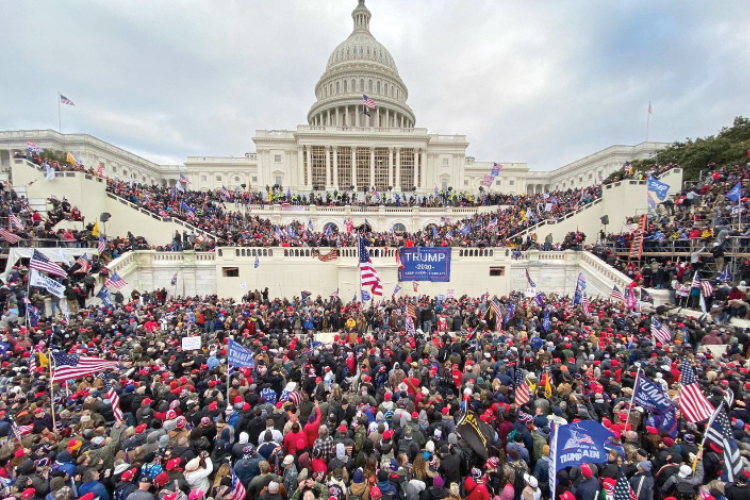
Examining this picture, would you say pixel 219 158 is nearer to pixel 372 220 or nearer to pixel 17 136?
pixel 17 136

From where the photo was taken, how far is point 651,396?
6031 millimetres

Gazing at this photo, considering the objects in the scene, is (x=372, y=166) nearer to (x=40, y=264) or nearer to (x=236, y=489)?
(x=40, y=264)

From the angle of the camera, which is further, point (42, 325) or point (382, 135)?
point (382, 135)

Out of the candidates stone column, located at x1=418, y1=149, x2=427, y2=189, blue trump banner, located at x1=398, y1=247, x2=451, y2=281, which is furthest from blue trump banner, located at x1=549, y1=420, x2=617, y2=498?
stone column, located at x1=418, y1=149, x2=427, y2=189

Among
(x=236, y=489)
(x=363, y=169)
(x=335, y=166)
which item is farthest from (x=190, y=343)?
(x=363, y=169)

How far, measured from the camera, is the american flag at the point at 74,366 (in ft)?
22.7

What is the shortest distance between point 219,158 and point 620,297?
244 ft

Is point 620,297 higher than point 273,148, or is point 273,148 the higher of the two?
point 273,148

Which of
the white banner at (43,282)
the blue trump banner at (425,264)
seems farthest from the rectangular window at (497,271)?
the white banner at (43,282)

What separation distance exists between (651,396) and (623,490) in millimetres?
2588

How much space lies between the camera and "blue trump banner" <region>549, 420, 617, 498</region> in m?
4.80

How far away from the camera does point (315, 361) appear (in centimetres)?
963

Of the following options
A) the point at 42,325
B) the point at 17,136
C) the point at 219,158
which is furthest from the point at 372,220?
A: the point at 17,136

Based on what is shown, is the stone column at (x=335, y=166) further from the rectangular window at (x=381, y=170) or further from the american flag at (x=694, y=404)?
the american flag at (x=694, y=404)
